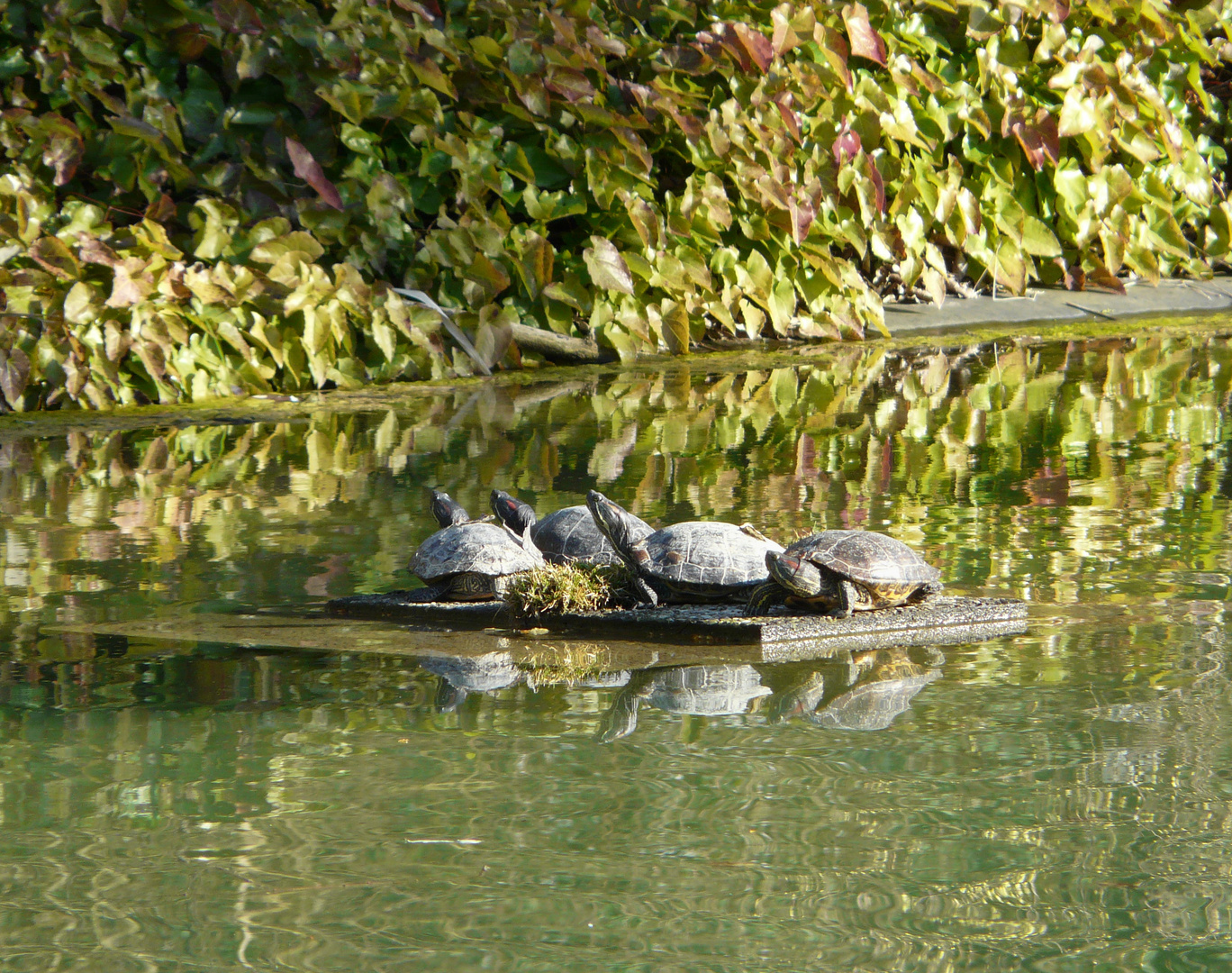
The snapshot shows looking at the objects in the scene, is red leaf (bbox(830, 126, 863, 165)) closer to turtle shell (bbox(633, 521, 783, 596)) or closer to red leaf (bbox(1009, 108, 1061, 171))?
red leaf (bbox(1009, 108, 1061, 171))

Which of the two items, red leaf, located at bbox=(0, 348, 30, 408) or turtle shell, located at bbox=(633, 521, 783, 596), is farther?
red leaf, located at bbox=(0, 348, 30, 408)

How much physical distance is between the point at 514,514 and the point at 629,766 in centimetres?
179

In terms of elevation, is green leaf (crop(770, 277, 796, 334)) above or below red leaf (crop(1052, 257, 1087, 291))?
below

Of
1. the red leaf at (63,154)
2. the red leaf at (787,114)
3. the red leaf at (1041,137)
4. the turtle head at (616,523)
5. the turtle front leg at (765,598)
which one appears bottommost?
the turtle front leg at (765,598)

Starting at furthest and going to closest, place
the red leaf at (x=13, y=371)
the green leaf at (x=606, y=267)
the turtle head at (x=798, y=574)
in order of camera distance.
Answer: the green leaf at (x=606, y=267), the red leaf at (x=13, y=371), the turtle head at (x=798, y=574)

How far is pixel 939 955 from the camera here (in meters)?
1.96

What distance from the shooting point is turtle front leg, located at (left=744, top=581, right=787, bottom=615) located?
3.65m

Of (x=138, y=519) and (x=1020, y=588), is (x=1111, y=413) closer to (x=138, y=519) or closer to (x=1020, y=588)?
(x=1020, y=588)

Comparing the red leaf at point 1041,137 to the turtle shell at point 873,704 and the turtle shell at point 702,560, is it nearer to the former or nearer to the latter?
the turtle shell at point 702,560

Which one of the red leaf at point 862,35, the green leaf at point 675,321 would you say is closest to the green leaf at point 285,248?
the green leaf at point 675,321

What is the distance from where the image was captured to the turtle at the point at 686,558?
3746mm

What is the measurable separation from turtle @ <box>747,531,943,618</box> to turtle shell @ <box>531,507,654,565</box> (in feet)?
1.92

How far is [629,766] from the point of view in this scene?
2682mm

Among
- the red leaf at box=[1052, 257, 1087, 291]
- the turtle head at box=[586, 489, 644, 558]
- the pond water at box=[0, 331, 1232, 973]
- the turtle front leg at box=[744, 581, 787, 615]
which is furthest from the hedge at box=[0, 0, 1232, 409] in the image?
the turtle front leg at box=[744, 581, 787, 615]
